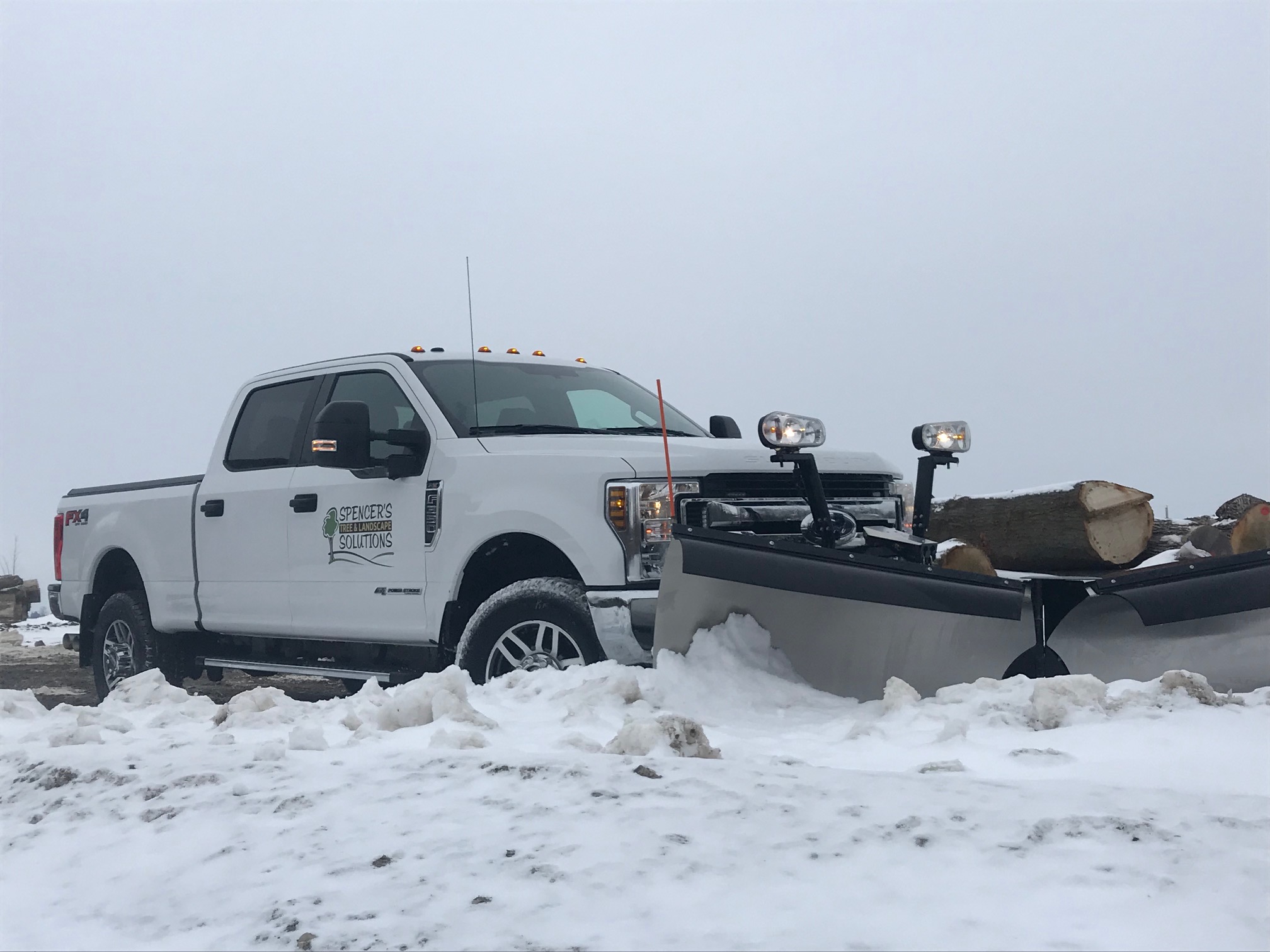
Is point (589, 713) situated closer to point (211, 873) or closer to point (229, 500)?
point (211, 873)

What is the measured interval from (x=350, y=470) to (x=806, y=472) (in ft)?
7.99

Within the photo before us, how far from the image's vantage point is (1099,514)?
304 inches

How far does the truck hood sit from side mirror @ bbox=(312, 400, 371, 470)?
55 centimetres

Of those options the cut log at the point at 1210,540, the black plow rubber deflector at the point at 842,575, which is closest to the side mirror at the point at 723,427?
the black plow rubber deflector at the point at 842,575

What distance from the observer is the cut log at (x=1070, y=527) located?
302 inches

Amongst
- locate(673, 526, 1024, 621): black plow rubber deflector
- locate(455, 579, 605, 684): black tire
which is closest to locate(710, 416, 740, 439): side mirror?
locate(455, 579, 605, 684): black tire

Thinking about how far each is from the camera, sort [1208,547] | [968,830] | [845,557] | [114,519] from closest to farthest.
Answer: [968,830] → [845,557] → [114,519] → [1208,547]

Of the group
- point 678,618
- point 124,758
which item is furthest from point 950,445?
point 124,758

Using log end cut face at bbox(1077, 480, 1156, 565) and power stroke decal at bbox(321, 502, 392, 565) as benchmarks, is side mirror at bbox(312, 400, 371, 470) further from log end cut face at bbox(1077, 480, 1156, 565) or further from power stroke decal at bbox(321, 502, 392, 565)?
log end cut face at bbox(1077, 480, 1156, 565)

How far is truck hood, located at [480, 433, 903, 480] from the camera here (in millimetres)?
4832

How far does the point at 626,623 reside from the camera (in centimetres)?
459

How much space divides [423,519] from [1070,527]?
4496 millimetres

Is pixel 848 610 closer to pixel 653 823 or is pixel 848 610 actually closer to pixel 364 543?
pixel 653 823

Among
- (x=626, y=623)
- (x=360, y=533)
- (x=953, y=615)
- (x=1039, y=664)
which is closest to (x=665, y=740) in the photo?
(x=626, y=623)
